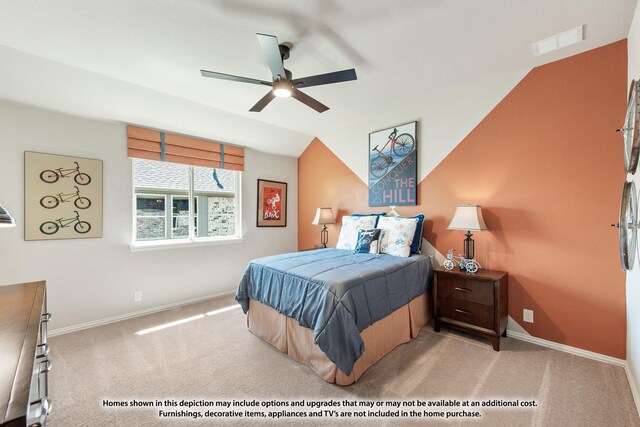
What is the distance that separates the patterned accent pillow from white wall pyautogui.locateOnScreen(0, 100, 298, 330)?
2173mm

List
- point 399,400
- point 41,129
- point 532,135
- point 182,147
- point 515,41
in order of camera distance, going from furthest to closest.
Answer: point 182,147, point 41,129, point 532,135, point 515,41, point 399,400

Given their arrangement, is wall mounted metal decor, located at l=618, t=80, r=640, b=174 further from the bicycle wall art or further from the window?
the window

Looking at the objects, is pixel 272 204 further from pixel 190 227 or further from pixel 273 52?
pixel 273 52

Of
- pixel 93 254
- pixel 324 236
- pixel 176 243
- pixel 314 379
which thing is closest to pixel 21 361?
pixel 314 379

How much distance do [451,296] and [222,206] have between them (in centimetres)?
340

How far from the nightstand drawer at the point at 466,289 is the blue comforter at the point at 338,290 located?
0.22 metres

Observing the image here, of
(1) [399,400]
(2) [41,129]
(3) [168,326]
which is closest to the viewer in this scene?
(1) [399,400]

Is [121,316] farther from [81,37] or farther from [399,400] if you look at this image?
[399,400]

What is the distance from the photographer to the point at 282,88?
212 centimetres

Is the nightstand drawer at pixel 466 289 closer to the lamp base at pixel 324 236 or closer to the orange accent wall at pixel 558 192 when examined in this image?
the orange accent wall at pixel 558 192

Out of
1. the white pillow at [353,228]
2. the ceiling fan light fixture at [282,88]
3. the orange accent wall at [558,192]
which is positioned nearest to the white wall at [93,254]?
the white pillow at [353,228]

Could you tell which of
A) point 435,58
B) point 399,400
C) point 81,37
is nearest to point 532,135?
point 435,58

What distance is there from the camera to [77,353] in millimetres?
2418

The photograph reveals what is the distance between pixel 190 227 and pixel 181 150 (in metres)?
1.09
